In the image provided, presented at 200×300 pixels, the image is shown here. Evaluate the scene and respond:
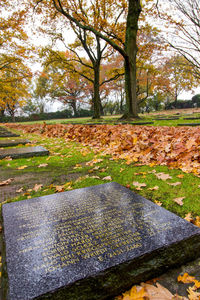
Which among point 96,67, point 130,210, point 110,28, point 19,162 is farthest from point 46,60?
point 130,210

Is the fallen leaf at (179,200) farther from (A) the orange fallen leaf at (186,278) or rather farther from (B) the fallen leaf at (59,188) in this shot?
(B) the fallen leaf at (59,188)

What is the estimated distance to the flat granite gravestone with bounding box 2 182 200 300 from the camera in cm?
120

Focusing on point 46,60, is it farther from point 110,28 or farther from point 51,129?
point 51,129

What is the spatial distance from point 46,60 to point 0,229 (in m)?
18.3

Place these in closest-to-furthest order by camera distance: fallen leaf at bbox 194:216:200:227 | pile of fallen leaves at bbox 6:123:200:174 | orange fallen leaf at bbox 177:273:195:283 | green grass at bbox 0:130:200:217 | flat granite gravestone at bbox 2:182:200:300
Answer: flat granite gravestone at bbox 2:182:200:300 → orange fallen leaf at bbox 177:273:195:283 → fallen leaf at bbox 194:216:200:227 → green grass at bbox 0:130:200:217 → pile of fallen leaves at bbox 6:123:200:174

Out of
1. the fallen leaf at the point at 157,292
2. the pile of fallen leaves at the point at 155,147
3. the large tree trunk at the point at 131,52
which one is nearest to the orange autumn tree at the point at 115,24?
the large tree trunk at the point at 131,52

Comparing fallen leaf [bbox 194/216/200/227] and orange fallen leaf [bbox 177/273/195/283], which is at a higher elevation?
fallen leaf [bbox 194/216/200/227]

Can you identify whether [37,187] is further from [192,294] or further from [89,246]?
[192,294]

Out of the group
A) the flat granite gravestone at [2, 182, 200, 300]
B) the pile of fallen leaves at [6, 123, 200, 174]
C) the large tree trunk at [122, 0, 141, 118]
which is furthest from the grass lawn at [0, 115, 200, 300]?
the large tree trunk at [122, 0, 141, 118]

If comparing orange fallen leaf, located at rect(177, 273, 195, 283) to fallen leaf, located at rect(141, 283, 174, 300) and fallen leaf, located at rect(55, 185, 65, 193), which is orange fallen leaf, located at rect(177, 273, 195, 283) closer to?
fallen leaf, located at rect(141, 283, 174, 300)

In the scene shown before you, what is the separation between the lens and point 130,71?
11.4m

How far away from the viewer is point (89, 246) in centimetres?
146

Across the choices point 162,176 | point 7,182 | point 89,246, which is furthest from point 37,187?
point 162,176

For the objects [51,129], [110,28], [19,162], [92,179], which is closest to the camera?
[92,179]
